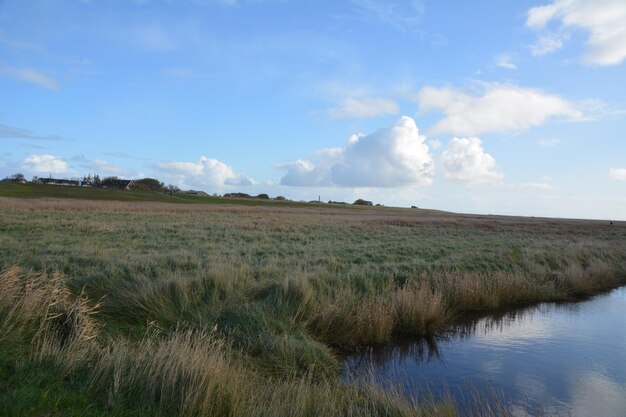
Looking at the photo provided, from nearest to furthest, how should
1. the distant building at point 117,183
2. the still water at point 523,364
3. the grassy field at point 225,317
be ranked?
the grassy field at point 225,317
the still water at point 523,364
the distant building at point 117,183

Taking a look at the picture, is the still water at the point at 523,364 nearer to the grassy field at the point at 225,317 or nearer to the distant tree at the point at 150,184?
the grassy field at the point at 225,317

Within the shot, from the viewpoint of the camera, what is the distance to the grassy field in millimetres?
4984

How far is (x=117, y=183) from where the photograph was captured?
142625 mm

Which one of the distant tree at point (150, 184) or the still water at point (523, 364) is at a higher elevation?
the distant tree at point (150, 184)

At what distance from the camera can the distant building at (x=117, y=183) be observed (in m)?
139

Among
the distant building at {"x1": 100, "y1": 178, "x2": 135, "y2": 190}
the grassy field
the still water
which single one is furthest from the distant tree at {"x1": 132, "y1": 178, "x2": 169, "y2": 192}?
the still water

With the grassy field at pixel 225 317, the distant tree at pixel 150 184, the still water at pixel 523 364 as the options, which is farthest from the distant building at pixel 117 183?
the still water at pixel 523 364

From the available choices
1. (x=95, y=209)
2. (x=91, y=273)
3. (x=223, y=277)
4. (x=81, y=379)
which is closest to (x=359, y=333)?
(x=223, y=277)

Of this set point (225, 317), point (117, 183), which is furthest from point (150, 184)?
point (225, 317)

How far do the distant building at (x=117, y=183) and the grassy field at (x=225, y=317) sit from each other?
4927 inches

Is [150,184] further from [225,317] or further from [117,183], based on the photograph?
[225,317]

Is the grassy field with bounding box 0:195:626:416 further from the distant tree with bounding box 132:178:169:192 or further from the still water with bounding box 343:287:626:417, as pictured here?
the distant tree with bounding box 132:178:169:192

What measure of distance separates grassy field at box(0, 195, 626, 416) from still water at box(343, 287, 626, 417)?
69 centimetres

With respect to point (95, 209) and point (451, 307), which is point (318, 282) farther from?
point (95, 209)
